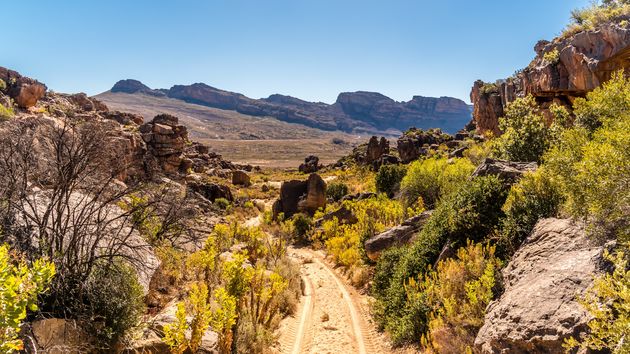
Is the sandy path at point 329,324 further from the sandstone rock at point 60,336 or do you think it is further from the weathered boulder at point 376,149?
the weathered boulder at point 376,149

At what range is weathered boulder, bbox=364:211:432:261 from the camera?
15.0 m

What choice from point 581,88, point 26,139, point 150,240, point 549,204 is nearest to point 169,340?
point 150,240

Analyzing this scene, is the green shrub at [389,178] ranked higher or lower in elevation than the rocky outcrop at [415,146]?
lower

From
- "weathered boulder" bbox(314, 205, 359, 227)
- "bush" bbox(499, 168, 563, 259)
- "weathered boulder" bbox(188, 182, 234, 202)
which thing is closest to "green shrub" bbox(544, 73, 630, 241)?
"bush" bbox(499, 168, 563, 259)

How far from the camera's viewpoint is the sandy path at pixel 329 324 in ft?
34.4

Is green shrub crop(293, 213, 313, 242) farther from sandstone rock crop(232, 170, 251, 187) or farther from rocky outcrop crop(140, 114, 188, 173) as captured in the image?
sandstone rock crop(232, 170, 251, 187)

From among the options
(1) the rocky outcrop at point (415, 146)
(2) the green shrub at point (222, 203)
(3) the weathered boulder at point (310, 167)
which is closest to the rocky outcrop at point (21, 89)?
(2) the green shrub at point (222, 203)

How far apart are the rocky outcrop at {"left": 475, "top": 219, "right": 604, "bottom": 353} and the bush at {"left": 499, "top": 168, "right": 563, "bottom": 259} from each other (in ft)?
3.43

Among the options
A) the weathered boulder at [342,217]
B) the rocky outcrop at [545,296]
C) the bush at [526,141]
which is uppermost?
the bush at [526,141]

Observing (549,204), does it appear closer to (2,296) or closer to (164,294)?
(2,296)

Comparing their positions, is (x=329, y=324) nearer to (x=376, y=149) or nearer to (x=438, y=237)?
(x=438, y=237)

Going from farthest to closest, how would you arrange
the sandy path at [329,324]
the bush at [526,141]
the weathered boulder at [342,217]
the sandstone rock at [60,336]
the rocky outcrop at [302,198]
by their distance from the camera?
the rocky outcrop at [302,198], the weathered boulder at [342,217], the bush at [526,141], the sandy path at [329,324], the sandstone rock at [60,336]

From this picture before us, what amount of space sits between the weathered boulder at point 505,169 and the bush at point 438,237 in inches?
22.0

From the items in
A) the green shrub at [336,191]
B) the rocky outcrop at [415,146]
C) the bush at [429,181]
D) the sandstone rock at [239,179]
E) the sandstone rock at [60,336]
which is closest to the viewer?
the sandstone rock at [60,336]
